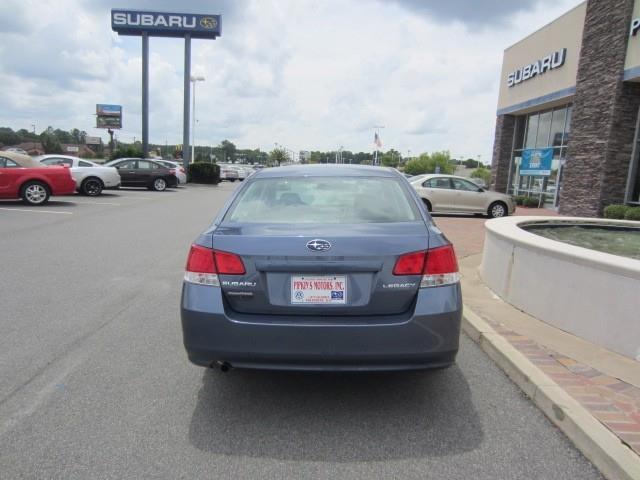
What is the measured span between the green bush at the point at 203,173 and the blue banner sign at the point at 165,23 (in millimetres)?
9244

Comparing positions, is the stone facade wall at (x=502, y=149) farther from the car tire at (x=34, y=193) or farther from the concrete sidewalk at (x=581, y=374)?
the concrete sidewalk at (x=581, y=374)

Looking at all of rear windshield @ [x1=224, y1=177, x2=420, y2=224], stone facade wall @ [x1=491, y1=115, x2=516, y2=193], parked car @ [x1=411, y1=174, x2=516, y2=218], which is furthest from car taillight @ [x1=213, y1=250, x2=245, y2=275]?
stone facade wall @ [x1=491, y1=115, x2=516, y2=193]

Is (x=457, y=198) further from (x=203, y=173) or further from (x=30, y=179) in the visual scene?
(x=203, y=173)

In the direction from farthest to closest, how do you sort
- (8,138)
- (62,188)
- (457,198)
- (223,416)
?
(8,138)
(457,198)
(62,188)
(223,416)

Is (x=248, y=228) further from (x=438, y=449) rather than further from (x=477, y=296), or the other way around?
(x=477, y=296)

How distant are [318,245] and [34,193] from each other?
47.9ft

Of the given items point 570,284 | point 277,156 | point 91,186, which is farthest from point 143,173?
point 277,156

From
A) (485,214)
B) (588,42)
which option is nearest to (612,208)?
(485,214)

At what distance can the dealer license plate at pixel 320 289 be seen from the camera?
2891mm

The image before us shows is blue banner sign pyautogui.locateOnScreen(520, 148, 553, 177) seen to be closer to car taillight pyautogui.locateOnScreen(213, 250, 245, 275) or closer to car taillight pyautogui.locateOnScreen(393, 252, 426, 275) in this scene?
car taillight pyautogui.locateOnScreen(393, 252, 426, 275)

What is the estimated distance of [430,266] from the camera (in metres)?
2.98

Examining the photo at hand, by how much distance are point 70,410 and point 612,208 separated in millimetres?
15558

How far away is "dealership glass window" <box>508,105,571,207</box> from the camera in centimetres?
2062

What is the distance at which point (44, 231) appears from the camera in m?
10.3
